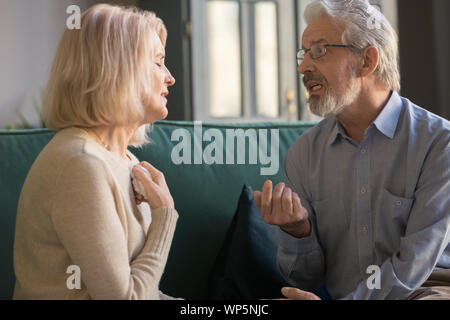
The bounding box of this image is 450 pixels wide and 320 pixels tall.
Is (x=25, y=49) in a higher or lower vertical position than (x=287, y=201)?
higher

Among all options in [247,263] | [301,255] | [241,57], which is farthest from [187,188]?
[241,57]

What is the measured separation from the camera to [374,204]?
1395 mm

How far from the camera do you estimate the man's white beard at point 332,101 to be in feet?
4.76

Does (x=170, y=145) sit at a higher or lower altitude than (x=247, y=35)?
lower

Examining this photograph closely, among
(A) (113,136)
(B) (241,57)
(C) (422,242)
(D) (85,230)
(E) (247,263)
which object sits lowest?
(E) (247,263)

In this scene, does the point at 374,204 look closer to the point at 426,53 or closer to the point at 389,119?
the point at 389,119

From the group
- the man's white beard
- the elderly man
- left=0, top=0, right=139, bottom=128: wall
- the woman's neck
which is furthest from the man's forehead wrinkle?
left=0, top=0, right=139, bottom=128: wall

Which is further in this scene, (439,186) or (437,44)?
(437,44)

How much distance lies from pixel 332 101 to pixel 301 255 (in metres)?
0.40

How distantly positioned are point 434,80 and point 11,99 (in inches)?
112

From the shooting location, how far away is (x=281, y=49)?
4203 mm

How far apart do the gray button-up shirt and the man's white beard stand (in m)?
0.07

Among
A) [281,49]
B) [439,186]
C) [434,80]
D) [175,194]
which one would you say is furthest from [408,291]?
[281,49]
